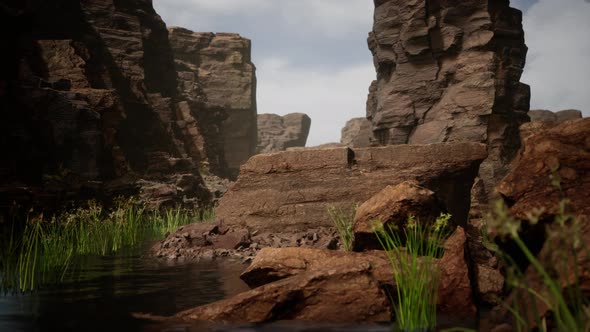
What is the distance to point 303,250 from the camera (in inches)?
213

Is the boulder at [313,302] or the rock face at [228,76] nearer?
the boulder at [313,302]

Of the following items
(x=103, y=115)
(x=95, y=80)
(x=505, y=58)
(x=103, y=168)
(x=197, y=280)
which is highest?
(x=505, y=58)

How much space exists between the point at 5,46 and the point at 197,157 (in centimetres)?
1549

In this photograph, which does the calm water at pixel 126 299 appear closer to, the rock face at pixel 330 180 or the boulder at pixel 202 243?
the boulder at pixel 202 243

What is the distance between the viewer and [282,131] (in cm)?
7625

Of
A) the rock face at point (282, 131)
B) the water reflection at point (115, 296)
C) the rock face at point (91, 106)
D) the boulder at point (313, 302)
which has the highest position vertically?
the rock face at point (282, 131)

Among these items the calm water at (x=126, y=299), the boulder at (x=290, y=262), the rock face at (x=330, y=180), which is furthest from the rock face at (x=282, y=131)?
the boulder at (x=290, y=262)

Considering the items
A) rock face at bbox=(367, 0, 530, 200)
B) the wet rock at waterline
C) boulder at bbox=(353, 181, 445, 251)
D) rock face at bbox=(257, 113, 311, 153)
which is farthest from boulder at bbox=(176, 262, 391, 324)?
rock face at bbox=(257, 113, 311, 153)

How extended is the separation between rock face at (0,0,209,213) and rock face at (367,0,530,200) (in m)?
12.1

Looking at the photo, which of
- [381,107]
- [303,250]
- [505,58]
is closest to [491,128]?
[505,58]

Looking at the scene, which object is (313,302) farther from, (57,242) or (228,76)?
(228,76)

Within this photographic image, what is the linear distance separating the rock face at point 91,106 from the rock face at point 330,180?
540cm

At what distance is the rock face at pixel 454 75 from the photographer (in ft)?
70.4

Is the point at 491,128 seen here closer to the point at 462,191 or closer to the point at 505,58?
the point at 505,58
